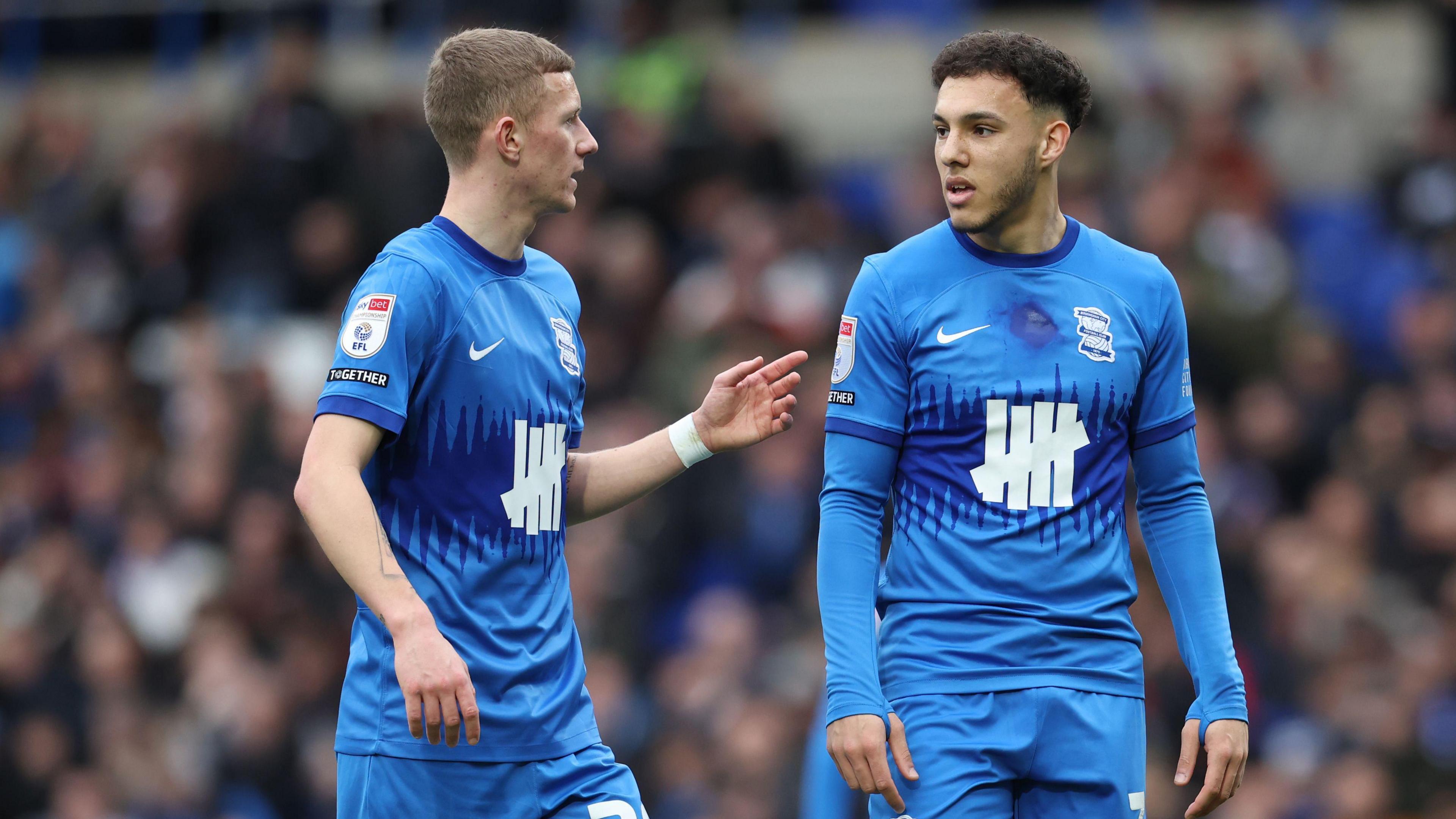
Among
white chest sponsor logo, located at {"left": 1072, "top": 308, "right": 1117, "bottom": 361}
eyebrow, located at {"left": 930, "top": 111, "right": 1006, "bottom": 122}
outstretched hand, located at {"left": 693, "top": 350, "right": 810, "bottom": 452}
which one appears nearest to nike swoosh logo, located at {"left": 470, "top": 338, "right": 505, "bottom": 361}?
outstretched hand, located at {"left": 693, "top": 350, "right": 810, "bottom": 452}

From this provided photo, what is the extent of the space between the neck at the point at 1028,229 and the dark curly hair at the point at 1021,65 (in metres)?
0.21

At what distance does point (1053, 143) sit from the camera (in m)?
4.47

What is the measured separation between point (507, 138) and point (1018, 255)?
1.32 meters

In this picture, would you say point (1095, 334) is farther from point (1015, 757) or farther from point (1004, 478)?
point (1015, 757)

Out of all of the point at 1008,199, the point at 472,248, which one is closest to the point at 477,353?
the point at 472,248

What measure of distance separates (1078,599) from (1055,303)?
28.6 inches

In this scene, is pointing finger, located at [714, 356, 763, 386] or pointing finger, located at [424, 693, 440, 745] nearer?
pointing finger, located at [424, 693, 440, 745]

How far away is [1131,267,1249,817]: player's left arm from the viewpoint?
4426mm

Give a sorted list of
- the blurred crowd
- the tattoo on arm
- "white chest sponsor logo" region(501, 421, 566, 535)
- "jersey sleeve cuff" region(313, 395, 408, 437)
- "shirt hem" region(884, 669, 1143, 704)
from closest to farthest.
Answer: the tattoo on arm, "jersey sleeve cuff" region(313, 395, 408, 437), "shirt hem" region(884, 669, 1143, 704), "white chest sponsor logo" region(501, 421, 566, 535), the blurred crowd

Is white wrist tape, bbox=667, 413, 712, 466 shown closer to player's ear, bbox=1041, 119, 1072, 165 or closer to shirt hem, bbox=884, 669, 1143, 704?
shirt hem, bbox=884, 669, 1143, 704

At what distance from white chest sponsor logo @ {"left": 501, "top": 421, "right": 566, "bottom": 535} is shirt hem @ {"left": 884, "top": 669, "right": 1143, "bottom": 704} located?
3.30ft

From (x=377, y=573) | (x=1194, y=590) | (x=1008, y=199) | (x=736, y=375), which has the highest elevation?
(x=1008, y=199)

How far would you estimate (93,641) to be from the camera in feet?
35.8

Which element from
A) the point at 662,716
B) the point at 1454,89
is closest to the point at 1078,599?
the point at 662,716
